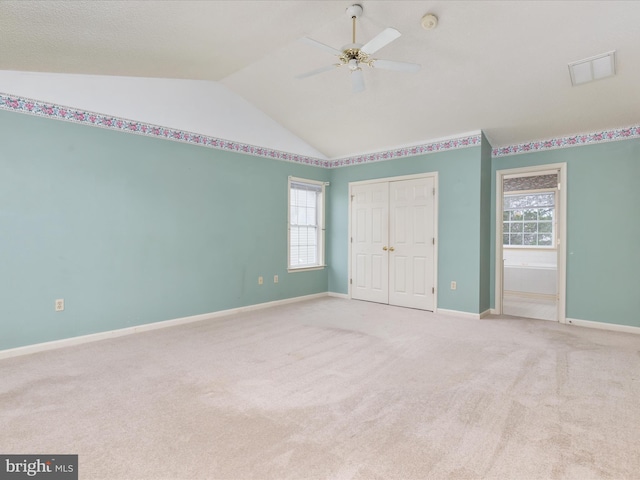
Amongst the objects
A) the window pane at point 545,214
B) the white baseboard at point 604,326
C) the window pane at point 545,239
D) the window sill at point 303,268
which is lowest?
the white baseboard at point 604,326

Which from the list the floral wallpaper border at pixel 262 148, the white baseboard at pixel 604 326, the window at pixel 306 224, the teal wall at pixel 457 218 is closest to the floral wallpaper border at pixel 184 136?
the floral wallpaper border at pixel 262 148

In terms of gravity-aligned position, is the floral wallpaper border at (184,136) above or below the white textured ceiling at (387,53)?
below

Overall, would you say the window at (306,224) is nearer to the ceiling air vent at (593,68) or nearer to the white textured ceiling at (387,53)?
the white textured ceiling at (387,53)

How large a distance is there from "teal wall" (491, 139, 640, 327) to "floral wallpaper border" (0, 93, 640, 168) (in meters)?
0.12

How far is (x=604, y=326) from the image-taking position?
169 inches

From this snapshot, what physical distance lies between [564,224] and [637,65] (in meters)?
1.98

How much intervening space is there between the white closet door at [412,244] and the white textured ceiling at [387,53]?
0.96m

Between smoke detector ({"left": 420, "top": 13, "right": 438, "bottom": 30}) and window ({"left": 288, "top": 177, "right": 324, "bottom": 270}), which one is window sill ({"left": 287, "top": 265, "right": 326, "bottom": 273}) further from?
smoke detector ({"left": 420, "top": 13, "right": 438, "bottom": 30})

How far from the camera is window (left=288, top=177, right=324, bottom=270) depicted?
19.3 ft

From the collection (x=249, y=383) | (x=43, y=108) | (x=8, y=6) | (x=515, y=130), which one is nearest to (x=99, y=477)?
(x=249, y=383)

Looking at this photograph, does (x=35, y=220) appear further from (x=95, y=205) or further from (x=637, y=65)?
(x=637, y=65)

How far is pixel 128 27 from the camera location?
2.57 meters
